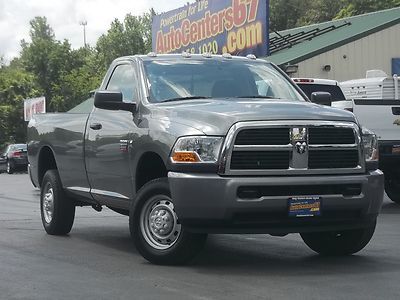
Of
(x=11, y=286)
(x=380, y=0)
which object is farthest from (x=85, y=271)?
(x=380, y=0)

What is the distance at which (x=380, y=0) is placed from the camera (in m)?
53.9

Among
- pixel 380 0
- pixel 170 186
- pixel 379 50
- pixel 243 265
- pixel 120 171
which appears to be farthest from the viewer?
pixel 380 0

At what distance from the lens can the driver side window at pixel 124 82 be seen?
861 cm

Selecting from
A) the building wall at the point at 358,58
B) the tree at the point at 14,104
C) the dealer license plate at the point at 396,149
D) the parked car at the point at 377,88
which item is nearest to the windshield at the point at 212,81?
the dealer license plate at the point at 396,149

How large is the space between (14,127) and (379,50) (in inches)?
1303

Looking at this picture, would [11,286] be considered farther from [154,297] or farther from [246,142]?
[246,142]

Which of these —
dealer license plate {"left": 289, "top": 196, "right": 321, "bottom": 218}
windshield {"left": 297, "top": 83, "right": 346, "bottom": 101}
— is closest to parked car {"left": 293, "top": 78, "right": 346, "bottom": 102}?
windshield {"left": 297, "top": 83, "right": 346, "bottom": 101}

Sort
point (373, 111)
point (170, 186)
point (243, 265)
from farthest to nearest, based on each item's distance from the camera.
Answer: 1. point (373, 111)
2. point (243, 265)
3. point (170, 186)

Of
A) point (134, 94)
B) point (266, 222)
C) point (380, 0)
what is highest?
point (380, 0)

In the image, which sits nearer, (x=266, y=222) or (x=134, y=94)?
(x=266, y=222)

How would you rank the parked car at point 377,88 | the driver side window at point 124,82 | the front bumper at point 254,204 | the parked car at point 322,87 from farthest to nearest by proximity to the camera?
the parked car at point 377,88 → the parked car at point 322,87 → the driver side window at point 124,82 → the front bumper at point 254,204

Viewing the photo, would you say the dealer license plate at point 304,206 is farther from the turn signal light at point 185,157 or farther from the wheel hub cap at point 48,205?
the wheel hub cap at point 48,205

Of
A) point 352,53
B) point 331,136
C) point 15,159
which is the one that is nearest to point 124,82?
point 331,136

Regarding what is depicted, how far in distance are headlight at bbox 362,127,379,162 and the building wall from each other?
2151 cm
